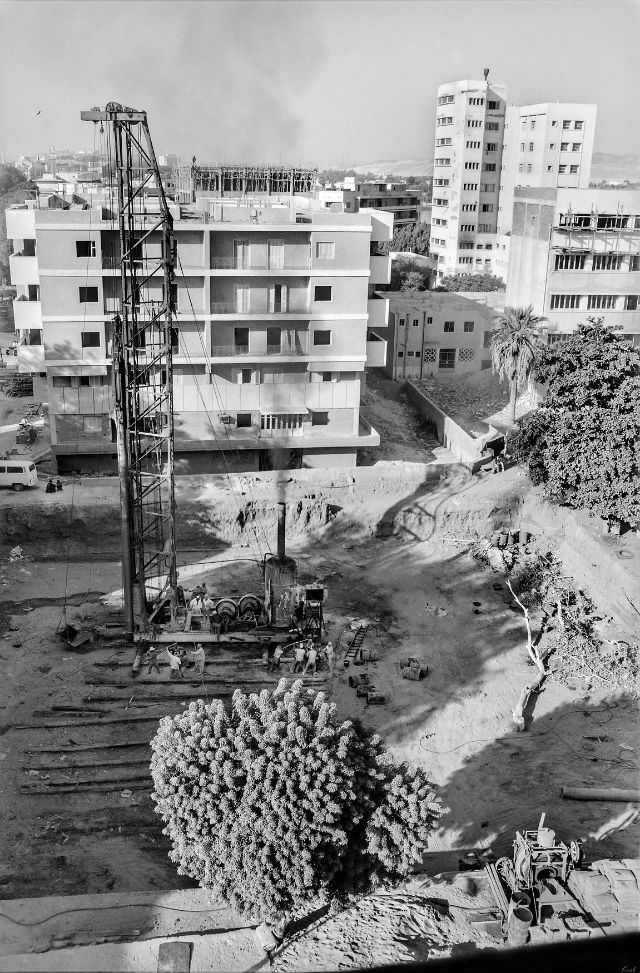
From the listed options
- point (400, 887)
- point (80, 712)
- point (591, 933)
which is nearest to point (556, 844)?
point (591, 933)

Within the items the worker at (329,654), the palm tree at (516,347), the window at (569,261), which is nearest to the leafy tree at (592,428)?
the palm tree at (516,347)

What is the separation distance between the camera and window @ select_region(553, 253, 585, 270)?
4009cm

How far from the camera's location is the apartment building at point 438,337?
45.2 metres

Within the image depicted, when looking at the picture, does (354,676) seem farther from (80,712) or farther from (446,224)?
(446,224)

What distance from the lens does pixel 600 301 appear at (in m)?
40.9

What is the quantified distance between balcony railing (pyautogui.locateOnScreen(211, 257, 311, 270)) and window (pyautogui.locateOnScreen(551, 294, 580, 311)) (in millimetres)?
15031

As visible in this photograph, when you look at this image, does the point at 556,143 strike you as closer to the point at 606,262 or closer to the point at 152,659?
the point at 606,262

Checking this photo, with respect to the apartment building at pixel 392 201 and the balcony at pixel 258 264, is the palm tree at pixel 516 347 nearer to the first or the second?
the balcony at pixel 258 264

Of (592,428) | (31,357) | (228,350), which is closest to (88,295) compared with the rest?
(31,357)

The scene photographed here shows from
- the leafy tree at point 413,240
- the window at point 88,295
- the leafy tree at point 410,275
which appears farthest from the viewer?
the leafy tree at point 413,240

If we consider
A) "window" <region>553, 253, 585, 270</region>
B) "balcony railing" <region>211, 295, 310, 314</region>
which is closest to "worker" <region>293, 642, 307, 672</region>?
"balcony railing" <region>211, 295, 310, 314</region>

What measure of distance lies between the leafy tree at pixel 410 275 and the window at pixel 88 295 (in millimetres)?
31378

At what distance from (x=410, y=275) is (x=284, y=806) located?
51.9 m

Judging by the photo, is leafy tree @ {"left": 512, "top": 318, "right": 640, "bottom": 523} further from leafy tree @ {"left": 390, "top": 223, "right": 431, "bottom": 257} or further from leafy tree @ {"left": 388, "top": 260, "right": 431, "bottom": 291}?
leafy tree @ {"left": 390, "top": 223, "right": 431, "bottom": 257}
